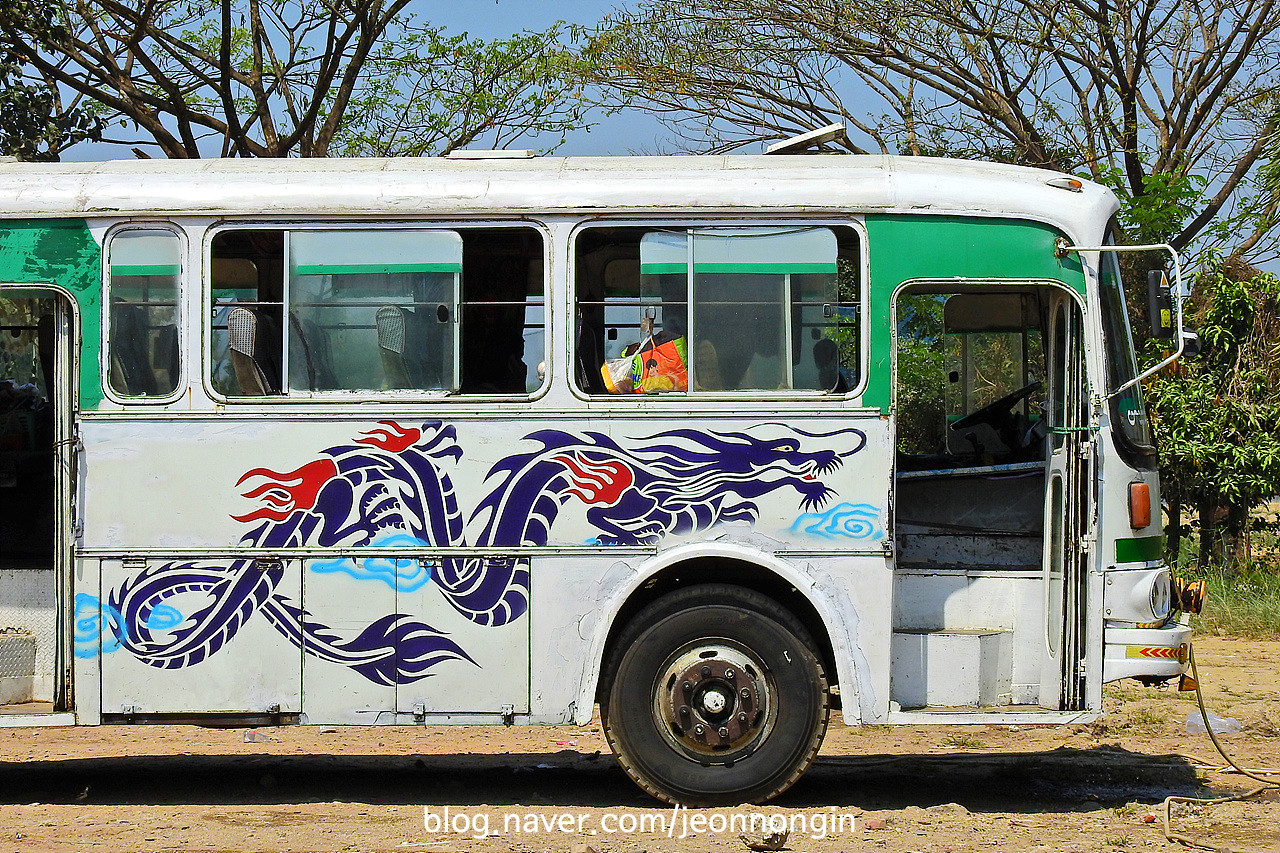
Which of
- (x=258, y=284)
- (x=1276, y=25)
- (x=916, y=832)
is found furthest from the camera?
(x=1276, y=25)

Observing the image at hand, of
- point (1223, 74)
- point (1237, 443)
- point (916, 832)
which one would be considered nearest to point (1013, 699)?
point (916, 832)

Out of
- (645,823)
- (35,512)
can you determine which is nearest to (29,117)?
(35,512)

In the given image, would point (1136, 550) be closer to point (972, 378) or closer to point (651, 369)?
point (972, 378)

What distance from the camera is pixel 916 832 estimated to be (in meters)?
5.85

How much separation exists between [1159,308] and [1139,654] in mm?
1558

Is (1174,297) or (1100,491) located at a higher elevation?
(1174,297)

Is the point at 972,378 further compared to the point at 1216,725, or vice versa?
the point at 1216,725

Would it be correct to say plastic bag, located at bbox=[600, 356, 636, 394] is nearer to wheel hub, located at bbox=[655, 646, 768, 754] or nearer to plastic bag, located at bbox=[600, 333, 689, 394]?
plastic bag, located at bbox=[600, 333, 689, 394]

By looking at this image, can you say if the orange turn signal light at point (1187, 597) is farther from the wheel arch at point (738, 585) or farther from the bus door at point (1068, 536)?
the wheel arch at point (738, 585)

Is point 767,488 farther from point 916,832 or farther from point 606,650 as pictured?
point 916,832

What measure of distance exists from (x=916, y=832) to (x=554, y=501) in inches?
85.6

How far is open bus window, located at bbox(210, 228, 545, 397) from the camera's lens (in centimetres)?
612

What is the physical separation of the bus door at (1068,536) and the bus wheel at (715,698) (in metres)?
1.10

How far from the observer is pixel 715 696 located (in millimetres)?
6078
